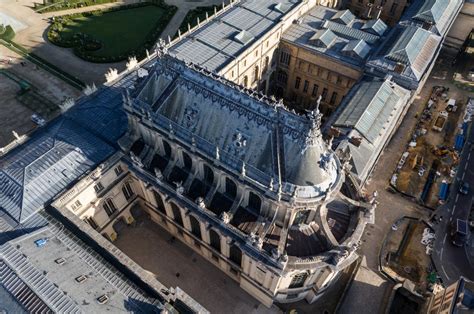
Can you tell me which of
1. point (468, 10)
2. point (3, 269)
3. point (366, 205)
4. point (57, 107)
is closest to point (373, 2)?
point (468, 10)

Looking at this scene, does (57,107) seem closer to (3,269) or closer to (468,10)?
(3,269)

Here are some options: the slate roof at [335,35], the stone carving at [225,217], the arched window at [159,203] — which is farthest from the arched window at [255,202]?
the slate roof at [335,35]

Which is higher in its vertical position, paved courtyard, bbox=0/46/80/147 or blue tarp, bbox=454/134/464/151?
blue tarp, bbox=454/134/464/151

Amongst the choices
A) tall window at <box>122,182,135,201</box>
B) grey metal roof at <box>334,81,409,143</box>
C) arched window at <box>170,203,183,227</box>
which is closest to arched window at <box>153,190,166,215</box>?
arched window at <box>170,203,183,227</box>

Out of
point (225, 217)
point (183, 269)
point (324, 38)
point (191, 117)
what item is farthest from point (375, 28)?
point (183, 269)

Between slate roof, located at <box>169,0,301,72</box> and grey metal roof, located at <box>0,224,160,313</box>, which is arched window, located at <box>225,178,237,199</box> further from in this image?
slate roof, located at <box>169,0,301,72</box>

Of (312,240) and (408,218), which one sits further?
(408,218)

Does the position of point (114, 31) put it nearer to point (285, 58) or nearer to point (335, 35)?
point (285, 58)

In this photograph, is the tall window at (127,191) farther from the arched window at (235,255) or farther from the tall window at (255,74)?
the tall window at (255,74)
